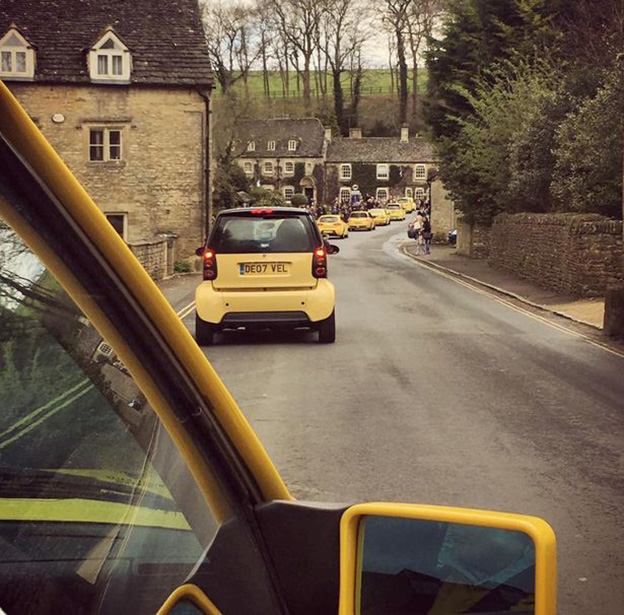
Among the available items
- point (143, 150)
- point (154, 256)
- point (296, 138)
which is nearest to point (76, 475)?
point (154, 256)

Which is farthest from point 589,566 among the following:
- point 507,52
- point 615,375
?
point 507,52

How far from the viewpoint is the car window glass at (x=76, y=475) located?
1357 mm

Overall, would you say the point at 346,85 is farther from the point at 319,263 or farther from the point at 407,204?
the point at 319,263

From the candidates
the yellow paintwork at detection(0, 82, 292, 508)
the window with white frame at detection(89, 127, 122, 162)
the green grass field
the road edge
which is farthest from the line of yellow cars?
the yellow paintwork at detection(0, 82, 292, 508)

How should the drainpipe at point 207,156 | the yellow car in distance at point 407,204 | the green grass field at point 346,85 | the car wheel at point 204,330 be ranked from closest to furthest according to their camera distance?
the car wheel at point 204,330, the drainpipe at point 207,156, the yellow car in distance at point 407,204, the green grass field at point 346,85

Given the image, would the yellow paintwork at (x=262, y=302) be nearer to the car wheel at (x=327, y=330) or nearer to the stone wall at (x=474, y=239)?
the car wheel at (x=327, y=330)

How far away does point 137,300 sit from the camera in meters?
1.49

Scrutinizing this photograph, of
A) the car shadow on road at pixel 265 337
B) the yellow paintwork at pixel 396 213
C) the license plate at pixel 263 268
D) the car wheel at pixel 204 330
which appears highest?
the license plate at pixel 263 268

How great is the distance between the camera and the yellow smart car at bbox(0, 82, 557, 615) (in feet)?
4.39

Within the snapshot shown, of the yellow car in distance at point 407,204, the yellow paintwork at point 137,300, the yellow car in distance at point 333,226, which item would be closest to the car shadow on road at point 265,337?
the yellow paintwork at point 137,300

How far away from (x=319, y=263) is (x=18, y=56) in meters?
24.3

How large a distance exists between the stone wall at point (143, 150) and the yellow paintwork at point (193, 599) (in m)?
34.3

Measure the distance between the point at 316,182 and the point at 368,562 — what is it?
102 metres

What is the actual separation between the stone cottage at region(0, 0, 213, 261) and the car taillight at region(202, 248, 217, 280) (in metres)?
21.1
